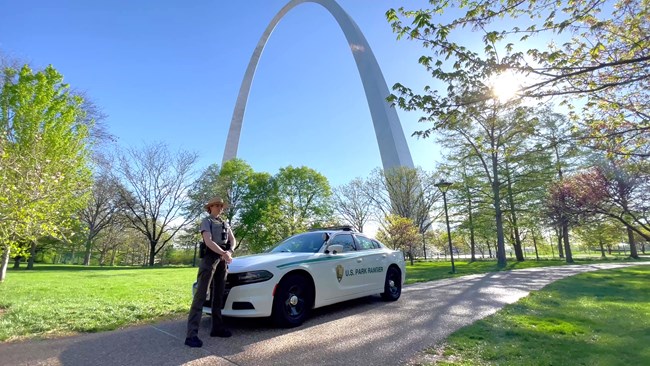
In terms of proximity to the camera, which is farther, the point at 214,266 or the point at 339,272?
the point at 339,272

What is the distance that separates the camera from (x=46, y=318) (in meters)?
4.91

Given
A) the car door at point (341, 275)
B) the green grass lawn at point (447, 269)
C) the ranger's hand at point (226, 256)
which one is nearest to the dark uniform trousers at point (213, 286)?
the ranger's hand at point (226, 256)

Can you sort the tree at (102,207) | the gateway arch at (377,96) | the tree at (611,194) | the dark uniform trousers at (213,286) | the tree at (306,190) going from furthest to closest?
A: 1. the tree at (306,190)
2. the tree at (102,207)
3. the gateway arch at (377,96)
4. the tree at (611,194)
5. the dark uniform trousers at (213,286)

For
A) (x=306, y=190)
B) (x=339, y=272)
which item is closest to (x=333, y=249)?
(x=339, y=272)

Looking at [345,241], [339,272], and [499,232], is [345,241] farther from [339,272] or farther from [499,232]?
[499,232]

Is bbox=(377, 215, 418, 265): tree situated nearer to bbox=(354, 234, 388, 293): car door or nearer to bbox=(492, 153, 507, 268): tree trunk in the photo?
bbox=(492, 153, 507, 268): tree trunk

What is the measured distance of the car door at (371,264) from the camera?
20.1 ft

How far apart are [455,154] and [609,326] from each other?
22.5 m

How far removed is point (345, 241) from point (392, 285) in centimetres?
162

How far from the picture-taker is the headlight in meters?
4.38

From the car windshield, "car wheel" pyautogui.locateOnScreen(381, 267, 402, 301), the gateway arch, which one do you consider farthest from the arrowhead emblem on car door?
the gateway arch

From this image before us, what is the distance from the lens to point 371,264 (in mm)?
6309

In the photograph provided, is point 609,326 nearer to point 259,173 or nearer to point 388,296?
point 388,296

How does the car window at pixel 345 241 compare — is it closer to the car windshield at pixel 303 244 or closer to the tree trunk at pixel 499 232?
the car windshield at pixel 303 244
